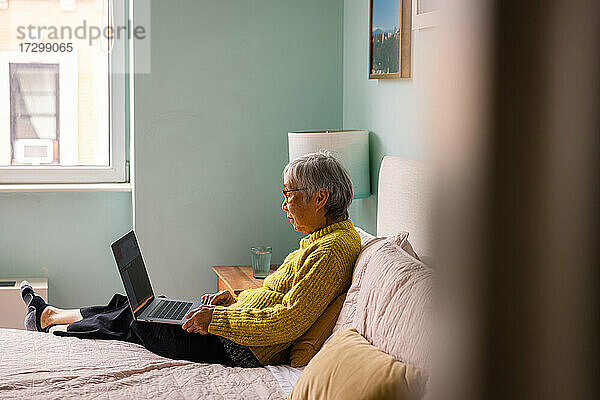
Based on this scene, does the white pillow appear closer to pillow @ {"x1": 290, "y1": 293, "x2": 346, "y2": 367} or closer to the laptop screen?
pillow @ {"x1": 290, "y1": 293, "x2": 346, "y2": 367}

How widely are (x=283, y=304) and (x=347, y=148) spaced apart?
0.95 m

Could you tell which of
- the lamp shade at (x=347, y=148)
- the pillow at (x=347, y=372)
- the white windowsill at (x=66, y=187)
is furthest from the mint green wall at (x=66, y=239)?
the pillow at (x=347, y=372)

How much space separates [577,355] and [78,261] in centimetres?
352

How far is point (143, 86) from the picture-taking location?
322 centimetres

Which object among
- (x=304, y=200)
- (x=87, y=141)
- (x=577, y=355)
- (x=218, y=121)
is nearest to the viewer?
(x=577, y=355)

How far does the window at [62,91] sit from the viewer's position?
3.42m

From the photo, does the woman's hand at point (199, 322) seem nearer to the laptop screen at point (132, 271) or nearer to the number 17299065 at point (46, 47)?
the laptop screen at point (132, 271)

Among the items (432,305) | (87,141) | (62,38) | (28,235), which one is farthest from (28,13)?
(432,305)

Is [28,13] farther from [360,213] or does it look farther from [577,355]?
[577,355]

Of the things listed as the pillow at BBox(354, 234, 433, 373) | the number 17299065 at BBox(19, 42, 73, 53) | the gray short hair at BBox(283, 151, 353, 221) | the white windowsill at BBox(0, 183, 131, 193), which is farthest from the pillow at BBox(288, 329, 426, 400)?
the number 17299065 at BBox(19, 42, 73, 53)

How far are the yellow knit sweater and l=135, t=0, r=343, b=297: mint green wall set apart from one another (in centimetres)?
130

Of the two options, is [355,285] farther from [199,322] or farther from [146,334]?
[146,334]

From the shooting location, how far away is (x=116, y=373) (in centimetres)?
187

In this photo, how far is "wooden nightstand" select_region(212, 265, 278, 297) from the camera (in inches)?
110
